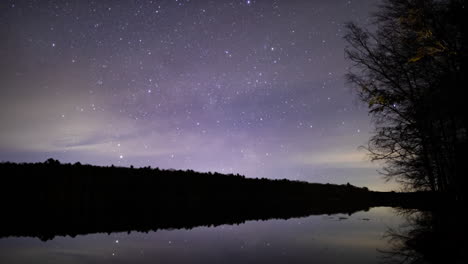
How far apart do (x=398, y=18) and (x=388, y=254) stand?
9088mm

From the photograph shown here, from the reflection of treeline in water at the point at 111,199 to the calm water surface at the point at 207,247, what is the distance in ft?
4.35

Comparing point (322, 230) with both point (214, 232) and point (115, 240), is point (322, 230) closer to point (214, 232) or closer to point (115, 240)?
point (214, 232)

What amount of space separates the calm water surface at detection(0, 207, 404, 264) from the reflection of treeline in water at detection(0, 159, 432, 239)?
1.33 meters

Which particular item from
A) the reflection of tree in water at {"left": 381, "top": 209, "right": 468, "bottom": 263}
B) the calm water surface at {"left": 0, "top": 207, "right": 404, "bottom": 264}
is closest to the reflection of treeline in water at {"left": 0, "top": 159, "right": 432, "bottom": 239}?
the calm water surface at {"left": 0, "top": 207, "right": 404, "bottom": 264}

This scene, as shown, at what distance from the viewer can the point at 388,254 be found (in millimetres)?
6457

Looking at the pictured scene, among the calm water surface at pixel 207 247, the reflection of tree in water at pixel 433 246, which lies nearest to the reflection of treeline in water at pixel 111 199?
the calm water surface at pixel 207 247

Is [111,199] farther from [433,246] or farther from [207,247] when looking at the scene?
[433,246]

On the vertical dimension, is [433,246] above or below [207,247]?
above

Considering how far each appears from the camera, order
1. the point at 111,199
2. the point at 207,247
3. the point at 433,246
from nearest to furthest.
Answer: the point at 433,246 → the point at 207,247 → the point at 111,199

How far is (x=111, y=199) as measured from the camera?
1558cm

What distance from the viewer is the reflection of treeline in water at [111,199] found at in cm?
1091

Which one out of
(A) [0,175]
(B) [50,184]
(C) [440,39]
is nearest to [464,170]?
(C) [440,39]

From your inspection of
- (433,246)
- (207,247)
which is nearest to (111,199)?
(207,247)

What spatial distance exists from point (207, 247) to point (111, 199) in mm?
9887
